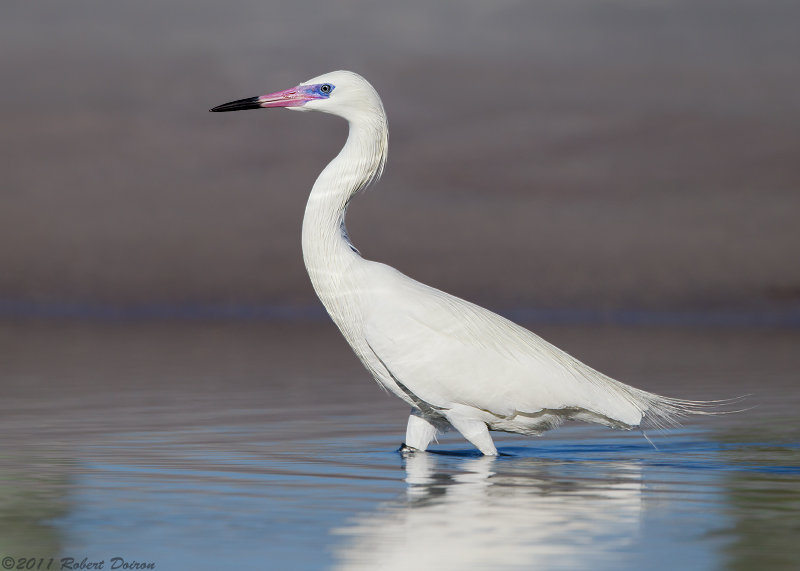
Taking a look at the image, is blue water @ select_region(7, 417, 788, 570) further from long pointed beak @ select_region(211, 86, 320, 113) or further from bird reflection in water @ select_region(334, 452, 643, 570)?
long pointed beak @ select_region(211, 86, 320, 113)

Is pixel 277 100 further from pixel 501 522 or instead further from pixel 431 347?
pixel 501 522

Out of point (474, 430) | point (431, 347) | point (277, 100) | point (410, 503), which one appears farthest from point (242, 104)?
point (410, 503)

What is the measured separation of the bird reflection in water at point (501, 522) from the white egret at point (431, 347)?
2.26 feet

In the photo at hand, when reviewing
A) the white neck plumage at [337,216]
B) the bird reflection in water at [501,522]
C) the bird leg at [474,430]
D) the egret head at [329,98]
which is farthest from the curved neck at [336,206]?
the bird reflection in water at [501,522]

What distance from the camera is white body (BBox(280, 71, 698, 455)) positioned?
8820 mm

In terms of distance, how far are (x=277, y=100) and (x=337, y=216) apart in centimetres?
157

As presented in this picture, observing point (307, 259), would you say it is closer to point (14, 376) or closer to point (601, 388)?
point (601, 388)

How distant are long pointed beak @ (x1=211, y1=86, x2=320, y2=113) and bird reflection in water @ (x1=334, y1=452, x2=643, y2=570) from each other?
3773mm

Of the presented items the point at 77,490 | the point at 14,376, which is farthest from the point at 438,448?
the point at 14,376

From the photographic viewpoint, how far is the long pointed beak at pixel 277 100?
9.90 meters

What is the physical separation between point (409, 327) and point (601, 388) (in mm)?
1853

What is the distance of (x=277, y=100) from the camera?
999 centimetres

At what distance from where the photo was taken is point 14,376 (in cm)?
1964

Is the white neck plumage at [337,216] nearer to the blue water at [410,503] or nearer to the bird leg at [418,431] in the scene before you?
the bird leg at [418,431]
